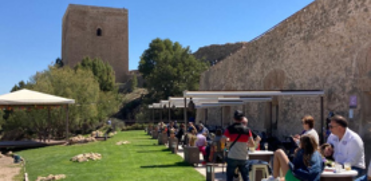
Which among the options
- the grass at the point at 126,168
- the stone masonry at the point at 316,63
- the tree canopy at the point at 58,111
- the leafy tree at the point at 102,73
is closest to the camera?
the grass at the point at 126,168

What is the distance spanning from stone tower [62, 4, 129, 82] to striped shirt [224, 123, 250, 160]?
1825 inches

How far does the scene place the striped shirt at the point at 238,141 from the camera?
5.71 metres

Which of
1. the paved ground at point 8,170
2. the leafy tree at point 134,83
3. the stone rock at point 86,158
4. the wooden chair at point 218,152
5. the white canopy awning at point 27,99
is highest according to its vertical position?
the leafy tree at point 134,83

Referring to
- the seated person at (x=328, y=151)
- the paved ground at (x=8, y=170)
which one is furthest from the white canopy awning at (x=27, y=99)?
the seated person at (x=328, y=151)

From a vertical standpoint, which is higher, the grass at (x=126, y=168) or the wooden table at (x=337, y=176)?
the wooden table at (x=337, y=176)

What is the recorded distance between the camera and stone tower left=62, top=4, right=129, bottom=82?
49562mm

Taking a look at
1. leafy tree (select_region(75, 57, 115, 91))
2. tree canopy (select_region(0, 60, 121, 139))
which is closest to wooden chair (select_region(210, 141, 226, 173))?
tree canopy (select_region(0, 60, 121, 139))

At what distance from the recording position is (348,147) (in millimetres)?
4953

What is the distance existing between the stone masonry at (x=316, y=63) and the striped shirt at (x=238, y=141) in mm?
4684

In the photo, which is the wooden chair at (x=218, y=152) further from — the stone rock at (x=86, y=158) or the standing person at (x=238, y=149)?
the stone rock at (x=86, y=158)

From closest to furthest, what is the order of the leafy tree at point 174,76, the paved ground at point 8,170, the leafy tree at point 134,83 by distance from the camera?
the paved ground at point 8,170
the leafy tree at point 174,76
the leafy tree at point 134,83

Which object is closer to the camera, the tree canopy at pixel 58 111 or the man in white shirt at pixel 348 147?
the man in white shirt at pixel 348 147

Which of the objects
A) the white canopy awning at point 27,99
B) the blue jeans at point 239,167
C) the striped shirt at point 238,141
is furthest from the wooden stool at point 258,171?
the white canopy awning at point 27,99

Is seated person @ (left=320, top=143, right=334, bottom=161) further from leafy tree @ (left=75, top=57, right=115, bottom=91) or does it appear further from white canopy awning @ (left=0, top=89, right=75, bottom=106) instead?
leafy tree @ (left=75, top=57, right=115, bottom=91)
